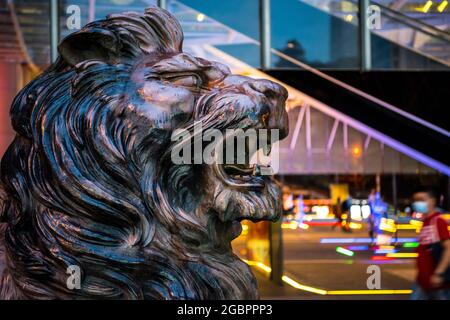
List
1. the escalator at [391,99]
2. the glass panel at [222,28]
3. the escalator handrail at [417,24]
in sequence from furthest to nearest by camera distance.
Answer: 1. the escalator handrail at [417,24]
2. the glass panel at [222,28]
3. the escalator at [391,99]

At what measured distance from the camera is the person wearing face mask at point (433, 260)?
4.19 metres

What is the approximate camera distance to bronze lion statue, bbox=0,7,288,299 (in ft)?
4.26

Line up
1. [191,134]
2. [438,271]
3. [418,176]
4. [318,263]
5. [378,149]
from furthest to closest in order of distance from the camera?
[378,149] → [418,176] → [318,263] → [438,271] → [191,134]

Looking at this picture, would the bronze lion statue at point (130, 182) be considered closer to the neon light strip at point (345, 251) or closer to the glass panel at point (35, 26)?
the glass panel at point (35, 26)

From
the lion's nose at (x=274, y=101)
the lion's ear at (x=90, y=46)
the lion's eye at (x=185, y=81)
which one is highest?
the lion's ear at (x=90, y=46)

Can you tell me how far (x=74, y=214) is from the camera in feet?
4.33

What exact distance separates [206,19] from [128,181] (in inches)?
228

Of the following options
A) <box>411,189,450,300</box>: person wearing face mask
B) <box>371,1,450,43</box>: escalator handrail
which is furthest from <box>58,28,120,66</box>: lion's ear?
<box>371,1,450,43</box>: escalator handrail

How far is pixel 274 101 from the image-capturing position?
136cm

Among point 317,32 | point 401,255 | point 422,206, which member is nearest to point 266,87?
point 422,206

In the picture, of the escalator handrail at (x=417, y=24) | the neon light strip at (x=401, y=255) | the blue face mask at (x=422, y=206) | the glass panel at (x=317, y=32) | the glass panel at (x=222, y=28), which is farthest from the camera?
the neon light strip at (x=401, y=255)

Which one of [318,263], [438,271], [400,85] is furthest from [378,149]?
[438,271]

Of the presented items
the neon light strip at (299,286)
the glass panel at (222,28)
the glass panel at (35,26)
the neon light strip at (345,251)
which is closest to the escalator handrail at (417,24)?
the glass panel at (222,28)
